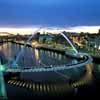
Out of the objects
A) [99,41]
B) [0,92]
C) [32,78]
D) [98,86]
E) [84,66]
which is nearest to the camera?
[0,92]

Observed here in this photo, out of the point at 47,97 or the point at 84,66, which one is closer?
the point at 47,97

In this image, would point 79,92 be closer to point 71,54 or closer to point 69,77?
point 69,77

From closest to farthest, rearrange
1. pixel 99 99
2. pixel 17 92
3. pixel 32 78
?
pixel 99 99, pixel 17 92, pixel 32 78

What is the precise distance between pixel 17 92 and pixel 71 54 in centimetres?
2491

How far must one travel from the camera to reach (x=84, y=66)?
2552 cm

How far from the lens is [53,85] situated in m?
18.1

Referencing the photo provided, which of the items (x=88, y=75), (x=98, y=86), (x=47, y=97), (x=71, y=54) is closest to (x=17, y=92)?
(x=47, y=97)

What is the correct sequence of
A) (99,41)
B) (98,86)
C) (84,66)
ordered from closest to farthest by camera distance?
(98,86)
(84,66)
(99,41)

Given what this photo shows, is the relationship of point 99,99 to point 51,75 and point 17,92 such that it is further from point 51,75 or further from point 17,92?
point 51,75

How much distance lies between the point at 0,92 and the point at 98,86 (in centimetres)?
683

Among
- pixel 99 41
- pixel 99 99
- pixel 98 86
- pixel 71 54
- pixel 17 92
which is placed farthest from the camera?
pixel 99 41

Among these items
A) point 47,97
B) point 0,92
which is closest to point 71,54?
point 47,97

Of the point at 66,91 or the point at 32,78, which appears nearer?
the point at 66,91

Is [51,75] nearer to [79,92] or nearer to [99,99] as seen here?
[79,92]
